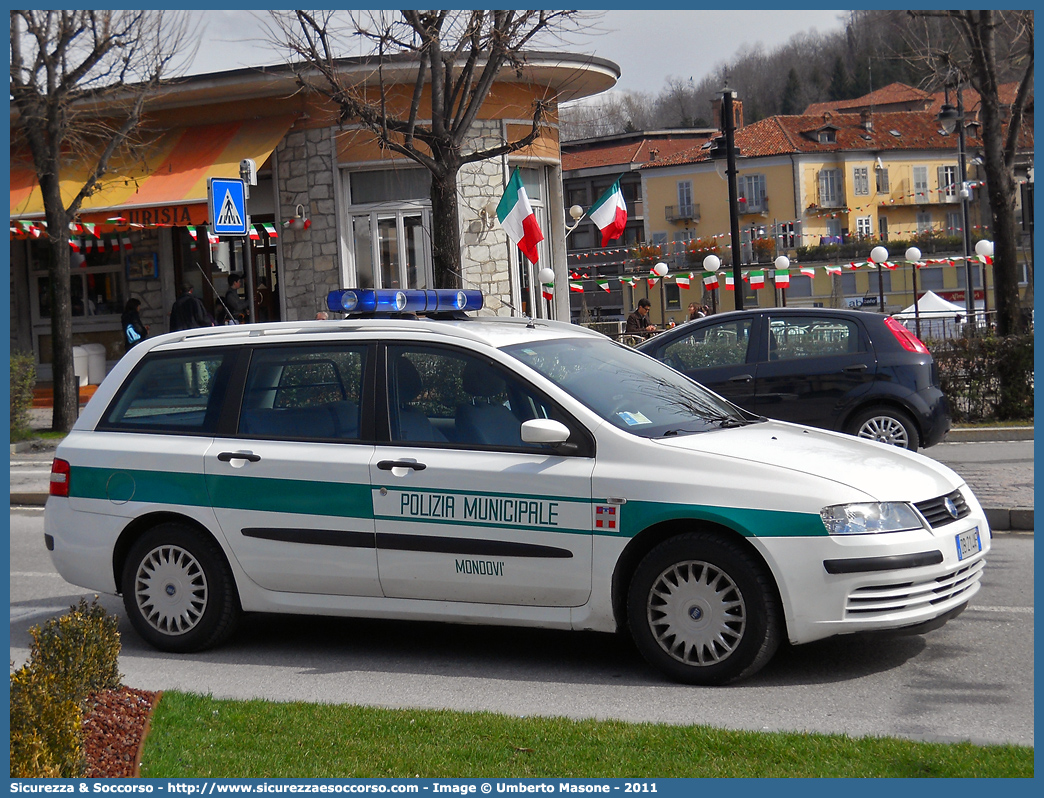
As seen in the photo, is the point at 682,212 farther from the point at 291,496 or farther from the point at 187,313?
the point at 291,496

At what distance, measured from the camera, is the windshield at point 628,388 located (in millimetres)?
5934

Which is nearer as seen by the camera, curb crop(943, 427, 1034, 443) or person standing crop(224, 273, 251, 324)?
curb crop(943, 427, 1034, 443)

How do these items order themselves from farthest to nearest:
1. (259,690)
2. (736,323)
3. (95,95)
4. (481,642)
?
(95,95) < (736,323) < (481,642) < (259,690)

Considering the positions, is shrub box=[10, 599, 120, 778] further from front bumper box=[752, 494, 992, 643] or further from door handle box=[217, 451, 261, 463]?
front bumper box=[752, 494, 992, 643]

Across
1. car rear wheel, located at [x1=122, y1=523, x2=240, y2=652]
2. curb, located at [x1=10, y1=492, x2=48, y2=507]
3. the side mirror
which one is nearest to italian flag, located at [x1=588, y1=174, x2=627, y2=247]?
curb, located at [x1=10, y1=492, x2=48, y2=507]

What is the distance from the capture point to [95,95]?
66.8 feet

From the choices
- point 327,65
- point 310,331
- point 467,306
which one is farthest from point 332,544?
point 327,65

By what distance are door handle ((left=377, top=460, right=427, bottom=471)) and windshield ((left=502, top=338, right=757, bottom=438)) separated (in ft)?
2.51

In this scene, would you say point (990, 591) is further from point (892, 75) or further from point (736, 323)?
point (892, 75)

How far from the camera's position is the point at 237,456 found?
21.0 ft

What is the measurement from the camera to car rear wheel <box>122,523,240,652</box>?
21.1 ft

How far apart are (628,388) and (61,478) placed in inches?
134

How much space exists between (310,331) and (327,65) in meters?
8.58

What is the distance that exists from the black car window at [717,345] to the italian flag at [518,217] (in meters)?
4.39
